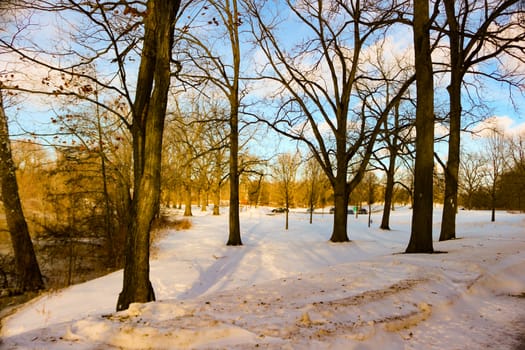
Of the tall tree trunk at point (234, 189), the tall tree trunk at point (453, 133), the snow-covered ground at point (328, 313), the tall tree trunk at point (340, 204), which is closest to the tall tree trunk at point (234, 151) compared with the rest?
the tall tree trunk at point (234, 189)

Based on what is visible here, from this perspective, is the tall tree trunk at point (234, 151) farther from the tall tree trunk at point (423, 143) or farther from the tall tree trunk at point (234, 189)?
the tall tree trunk at point (423, 143)

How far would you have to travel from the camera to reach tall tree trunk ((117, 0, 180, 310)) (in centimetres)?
471

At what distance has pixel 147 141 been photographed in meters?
4.79

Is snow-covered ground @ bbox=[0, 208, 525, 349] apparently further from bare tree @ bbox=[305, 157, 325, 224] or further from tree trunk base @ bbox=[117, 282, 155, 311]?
bare tree @ bbox=[305, 157, 325, 224]

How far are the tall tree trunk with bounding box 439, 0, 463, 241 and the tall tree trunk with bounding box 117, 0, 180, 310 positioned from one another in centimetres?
1180

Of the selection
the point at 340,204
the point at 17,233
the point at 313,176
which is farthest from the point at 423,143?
the point at 313,176

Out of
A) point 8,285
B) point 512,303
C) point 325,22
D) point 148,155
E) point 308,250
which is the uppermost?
point 325,22

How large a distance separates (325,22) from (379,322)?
14.2 metres

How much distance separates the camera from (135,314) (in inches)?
133

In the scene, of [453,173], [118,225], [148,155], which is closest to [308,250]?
[453,173]

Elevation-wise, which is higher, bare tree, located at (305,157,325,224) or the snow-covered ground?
bare tree, located at (305,157,325,224)

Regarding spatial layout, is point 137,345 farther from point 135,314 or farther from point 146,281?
point 146,281

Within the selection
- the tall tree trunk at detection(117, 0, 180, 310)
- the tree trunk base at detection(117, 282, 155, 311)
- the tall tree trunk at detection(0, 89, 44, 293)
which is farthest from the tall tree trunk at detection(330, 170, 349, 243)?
the tall tree trunk at detection(0, 89, 44, 293)

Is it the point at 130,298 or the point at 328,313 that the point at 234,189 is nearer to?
the point at 130,298
